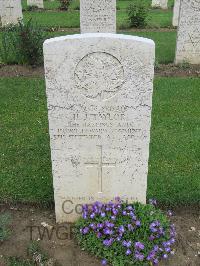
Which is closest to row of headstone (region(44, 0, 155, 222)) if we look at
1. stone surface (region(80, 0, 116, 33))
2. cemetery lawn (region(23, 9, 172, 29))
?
stone surface (region(80, 0, 116, 33))

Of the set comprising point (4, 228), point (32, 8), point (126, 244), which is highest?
point (32, 8)

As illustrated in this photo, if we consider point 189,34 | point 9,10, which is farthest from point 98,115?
point 9,10

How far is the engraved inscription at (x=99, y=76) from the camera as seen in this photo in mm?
3316

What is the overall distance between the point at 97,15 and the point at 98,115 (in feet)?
22.9

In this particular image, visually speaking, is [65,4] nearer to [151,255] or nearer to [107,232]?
[107,232]

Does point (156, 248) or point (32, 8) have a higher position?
point (32, 8)

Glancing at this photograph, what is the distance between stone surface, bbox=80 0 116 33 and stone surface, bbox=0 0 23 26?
14.1ft

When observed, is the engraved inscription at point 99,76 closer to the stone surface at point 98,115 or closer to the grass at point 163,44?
the stone surface at point 98,115

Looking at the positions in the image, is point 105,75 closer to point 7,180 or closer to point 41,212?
point 41,212

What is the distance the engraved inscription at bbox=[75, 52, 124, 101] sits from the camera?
3.32m

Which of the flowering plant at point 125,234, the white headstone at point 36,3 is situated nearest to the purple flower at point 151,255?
the flowering plant at point 125,234

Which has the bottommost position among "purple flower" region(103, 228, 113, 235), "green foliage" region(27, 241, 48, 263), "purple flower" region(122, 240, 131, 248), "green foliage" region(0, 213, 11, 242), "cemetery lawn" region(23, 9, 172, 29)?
"green foliage" region(27, 241, 48, 263)

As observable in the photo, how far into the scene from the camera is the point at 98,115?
3.54 metres

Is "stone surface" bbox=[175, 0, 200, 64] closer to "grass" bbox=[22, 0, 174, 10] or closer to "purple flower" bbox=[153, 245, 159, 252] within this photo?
"purple flower" bbox=[153, 245, 159, 252]
